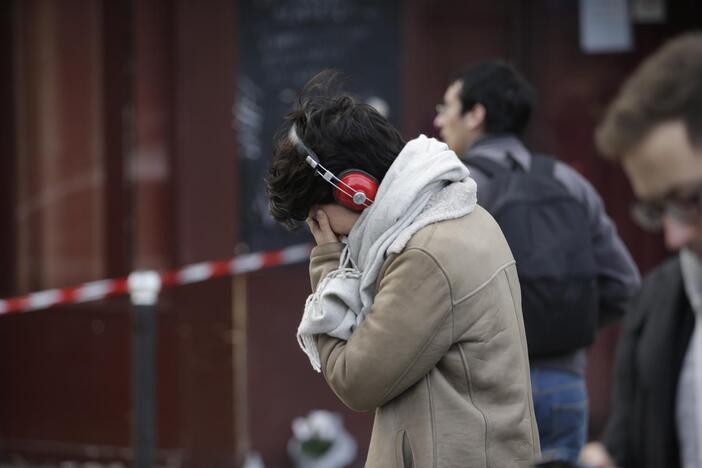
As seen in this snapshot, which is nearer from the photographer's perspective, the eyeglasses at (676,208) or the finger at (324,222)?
the eyeglasses at (676,208)

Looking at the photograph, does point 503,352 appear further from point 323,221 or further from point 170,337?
point 170,337

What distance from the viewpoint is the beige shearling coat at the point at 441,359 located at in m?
2.52

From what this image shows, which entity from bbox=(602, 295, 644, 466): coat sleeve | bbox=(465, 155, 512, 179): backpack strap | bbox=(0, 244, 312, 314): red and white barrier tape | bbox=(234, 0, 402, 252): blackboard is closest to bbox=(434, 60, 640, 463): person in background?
bbox=(465, 155, 512, 179): backpack strap

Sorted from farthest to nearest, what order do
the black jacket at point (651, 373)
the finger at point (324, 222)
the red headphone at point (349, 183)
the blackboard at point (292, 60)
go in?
the blackboard at point (292, 60) < the finger at point (324, 222) < the red headphone at point (349, 183) < the black jacket at point (651, 373)

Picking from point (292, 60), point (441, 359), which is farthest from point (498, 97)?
point (292, 60)

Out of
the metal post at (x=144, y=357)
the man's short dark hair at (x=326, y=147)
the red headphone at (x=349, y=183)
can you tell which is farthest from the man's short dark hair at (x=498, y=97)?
the metal post at (x=144, y=357)

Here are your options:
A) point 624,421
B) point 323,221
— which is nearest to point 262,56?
point 323,221

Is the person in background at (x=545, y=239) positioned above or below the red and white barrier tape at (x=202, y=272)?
above

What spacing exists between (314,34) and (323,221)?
3.68 metres

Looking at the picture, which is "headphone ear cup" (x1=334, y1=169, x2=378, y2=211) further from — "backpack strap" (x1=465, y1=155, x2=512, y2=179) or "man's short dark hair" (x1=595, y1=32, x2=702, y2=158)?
"backpack strap" (x1=465, y1=155, x2=512, y2=179)

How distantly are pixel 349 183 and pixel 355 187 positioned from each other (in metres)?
0.02

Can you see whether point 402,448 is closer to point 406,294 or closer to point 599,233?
point 406,294

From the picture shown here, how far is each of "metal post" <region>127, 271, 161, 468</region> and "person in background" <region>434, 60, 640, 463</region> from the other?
1.63m

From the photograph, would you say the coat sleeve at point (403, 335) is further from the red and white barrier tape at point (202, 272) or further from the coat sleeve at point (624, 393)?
the red and white barrier tape at point (202, 272)
